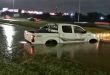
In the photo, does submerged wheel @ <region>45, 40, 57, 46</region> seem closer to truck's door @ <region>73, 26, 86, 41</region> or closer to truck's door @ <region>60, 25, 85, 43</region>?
truck's door @ <region>60, 25, 85, 43</region>

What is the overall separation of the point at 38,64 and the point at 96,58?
4.29 m

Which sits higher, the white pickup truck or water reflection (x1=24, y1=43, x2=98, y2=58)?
the white pickup truck

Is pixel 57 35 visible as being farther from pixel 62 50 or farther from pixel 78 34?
pixel 62 50

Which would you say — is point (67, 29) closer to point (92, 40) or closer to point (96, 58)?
point (92, 40)

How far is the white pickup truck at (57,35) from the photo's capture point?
21.7 m

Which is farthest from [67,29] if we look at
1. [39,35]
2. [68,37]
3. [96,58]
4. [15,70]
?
[15,70]

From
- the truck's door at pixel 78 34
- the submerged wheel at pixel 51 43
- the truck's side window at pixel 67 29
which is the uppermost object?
the truck's side window at pixel 67 29

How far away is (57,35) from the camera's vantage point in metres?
22.2

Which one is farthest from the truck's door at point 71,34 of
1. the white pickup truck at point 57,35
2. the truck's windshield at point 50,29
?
the truck's windshield at point 50,29

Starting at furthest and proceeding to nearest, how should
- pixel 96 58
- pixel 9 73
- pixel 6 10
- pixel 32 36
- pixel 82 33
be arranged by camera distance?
1. pixel 6 10
2. pixel 82 33
3. pixel 32 36
4. pixel 96 58
5. pixel 9 73

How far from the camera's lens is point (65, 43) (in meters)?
22.8

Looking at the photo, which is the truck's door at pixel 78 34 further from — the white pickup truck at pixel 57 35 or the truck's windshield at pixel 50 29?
the truck's windshield at pixel 50 29

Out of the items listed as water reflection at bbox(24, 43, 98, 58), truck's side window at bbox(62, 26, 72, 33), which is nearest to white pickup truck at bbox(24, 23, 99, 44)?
truck's side window at bbox(62, 26, 72, 33)

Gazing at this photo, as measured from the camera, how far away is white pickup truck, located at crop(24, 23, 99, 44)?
21719mm
